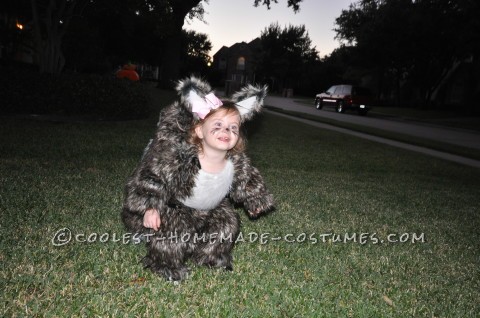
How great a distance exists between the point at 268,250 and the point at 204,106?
176 cm

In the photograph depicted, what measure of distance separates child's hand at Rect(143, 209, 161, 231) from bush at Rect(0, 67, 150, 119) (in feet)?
35.3

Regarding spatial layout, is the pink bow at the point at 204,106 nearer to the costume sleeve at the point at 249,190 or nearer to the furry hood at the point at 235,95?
the furry hood at the point at 235,95

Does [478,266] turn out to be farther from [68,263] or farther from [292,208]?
[68,263]

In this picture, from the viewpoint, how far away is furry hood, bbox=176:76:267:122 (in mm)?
3203

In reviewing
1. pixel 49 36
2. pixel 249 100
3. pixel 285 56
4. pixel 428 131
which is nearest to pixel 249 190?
pixel 249 100

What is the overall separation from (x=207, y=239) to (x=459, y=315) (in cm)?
218

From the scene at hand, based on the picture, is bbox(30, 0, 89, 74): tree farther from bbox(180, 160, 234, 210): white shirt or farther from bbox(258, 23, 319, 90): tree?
bbox(258, 23, 319, 90): tree

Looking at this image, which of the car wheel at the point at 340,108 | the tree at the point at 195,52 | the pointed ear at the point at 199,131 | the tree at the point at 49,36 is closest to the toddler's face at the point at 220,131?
the pointed ear at the point at 199,131

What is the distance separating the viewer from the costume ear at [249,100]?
11.3ft

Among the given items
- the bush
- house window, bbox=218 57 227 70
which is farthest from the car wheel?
house window, bbox=218 57 227 70

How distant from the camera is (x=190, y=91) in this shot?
126 inches

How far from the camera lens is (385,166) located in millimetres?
9977

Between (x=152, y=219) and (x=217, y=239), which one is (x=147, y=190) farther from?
(x=217, y=239)

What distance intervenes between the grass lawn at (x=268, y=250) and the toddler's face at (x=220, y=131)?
1.15m
